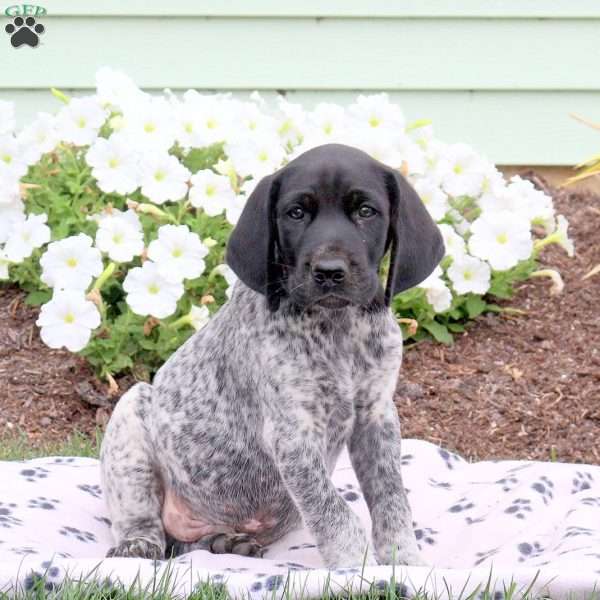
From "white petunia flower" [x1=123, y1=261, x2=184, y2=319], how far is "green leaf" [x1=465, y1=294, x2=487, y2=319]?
5.07 ft

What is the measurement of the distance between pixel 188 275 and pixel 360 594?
8.80 ft

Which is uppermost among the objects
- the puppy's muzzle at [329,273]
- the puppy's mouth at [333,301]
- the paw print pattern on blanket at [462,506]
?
the puppy's muzzle at [329,273]

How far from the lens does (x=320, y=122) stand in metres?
6.72

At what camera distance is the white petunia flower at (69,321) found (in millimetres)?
5859

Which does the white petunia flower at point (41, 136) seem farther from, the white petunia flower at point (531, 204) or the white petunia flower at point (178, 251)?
the white petunia flower at point (531, 204)

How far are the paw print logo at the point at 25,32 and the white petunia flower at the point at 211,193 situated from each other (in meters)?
2.04

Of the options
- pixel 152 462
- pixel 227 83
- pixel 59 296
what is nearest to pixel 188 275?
pixel 59 296

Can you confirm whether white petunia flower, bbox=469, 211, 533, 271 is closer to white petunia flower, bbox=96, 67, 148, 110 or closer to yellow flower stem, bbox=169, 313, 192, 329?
yellow flower stem, bbox=169, 313, 192, 329

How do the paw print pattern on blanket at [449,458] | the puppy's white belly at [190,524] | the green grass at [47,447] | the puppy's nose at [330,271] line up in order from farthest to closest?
1. the green grass at [47,447]
2. the paw print pattern on blanket at [449,458]
3. the puppy's white belly at [190,524]
4. the puppy's nose at [330,271]

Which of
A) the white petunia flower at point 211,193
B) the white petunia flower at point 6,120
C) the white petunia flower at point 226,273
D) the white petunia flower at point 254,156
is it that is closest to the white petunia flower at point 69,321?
the white petunia flower at point 226,273

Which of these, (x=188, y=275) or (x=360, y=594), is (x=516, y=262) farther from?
(x=360, y=594)

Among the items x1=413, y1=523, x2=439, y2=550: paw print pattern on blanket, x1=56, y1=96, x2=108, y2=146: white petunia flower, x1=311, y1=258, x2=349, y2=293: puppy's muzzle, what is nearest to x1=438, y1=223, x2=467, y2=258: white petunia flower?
x1=56, y1=96, x2=108, y2=146: white petunia flower

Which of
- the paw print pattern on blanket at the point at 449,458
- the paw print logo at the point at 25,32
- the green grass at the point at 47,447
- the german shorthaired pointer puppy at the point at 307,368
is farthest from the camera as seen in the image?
the paw print logo at the point at 25,32

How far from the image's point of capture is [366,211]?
388cm
